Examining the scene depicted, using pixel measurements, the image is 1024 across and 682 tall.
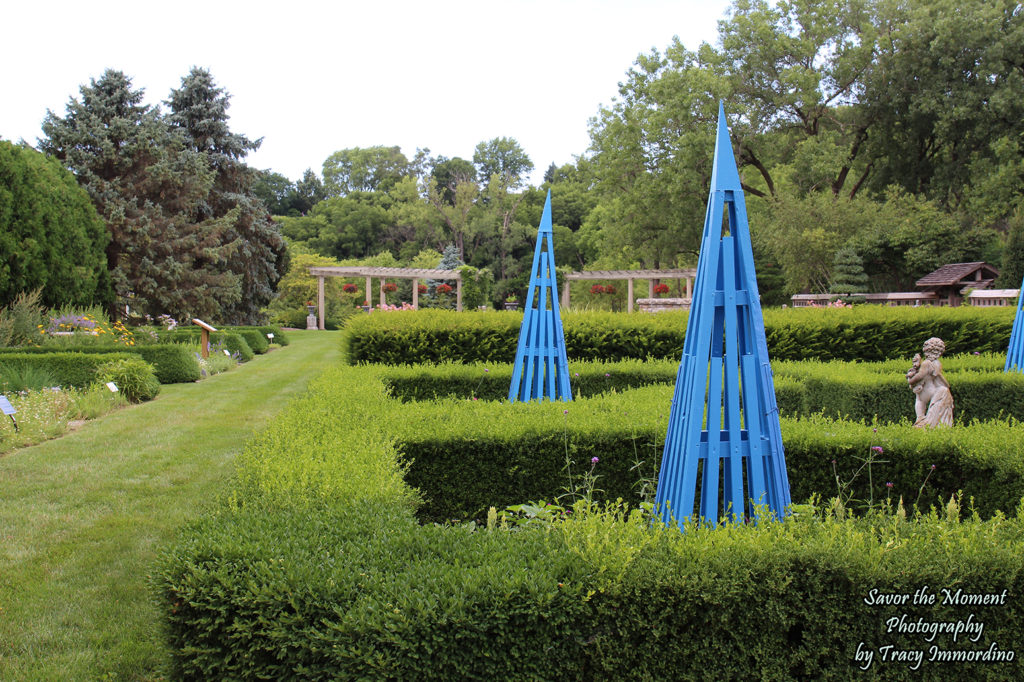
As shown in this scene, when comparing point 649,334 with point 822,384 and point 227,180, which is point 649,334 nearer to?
point 822,384

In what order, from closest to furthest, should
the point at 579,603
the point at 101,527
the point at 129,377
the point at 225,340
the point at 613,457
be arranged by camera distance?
the point at 579,603
the point at 613,457
the point at 101,527
the point at 129,377
the point at 225,340

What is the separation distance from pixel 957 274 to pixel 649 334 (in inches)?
602

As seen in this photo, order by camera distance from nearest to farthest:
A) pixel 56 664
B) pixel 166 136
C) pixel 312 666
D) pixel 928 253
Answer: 1. pixel 312 666
2. pixel 56 664
3. pixel 166 136
4. pixel 928 253

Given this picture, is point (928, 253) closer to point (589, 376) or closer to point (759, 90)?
point (759, 90)

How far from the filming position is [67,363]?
10.0 m

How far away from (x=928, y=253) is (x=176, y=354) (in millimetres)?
22510

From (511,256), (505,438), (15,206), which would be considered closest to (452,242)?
(511,256)

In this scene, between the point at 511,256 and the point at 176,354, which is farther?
the point at 511,256

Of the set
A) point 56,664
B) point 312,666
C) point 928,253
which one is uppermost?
point 928,253

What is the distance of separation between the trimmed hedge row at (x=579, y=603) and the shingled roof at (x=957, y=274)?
20.8m

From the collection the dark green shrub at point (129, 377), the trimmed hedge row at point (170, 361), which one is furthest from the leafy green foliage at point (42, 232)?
the dark green shrub at point (129, 377)

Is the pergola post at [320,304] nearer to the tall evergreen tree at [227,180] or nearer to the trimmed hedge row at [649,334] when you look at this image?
the tall evergreen tree at [227,180]

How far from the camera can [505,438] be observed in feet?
14.5

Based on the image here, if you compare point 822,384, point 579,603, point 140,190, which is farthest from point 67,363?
point 140,190
